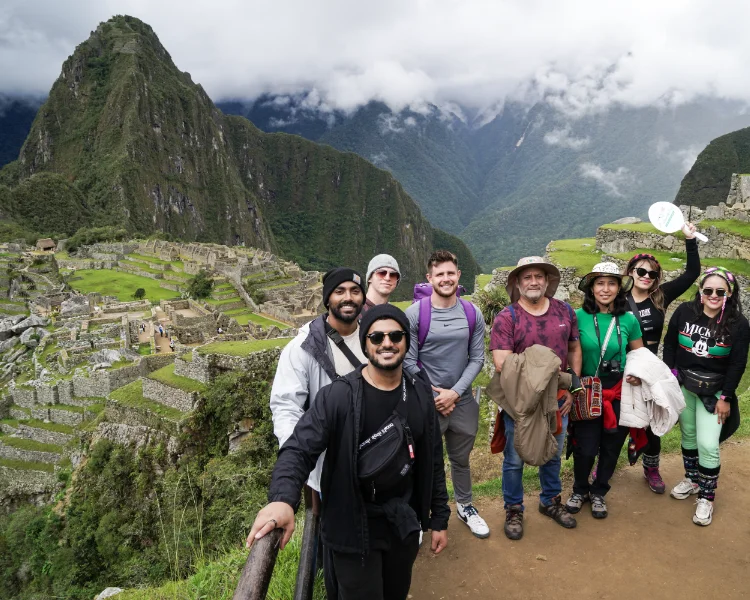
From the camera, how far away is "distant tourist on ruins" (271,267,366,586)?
272 cm

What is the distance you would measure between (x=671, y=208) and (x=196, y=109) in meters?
164

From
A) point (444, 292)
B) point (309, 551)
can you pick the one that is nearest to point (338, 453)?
point (309, 551)

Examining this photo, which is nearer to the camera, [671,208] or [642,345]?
[642,345]

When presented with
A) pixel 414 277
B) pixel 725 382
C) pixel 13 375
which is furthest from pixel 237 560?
pixel 414 277

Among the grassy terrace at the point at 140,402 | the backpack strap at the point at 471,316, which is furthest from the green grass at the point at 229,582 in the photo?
the grassy terrace at the point at 140,402

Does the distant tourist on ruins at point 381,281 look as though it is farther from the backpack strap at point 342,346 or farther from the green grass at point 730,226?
the green grass at point 730,226

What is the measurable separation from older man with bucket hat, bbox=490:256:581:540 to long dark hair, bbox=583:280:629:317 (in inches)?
7.2

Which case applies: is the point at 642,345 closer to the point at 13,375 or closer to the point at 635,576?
the point at 635,576

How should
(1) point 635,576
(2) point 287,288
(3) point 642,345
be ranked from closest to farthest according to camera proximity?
(1) point 635,576
(3) point 642,345
(2) point 287,288

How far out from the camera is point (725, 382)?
3861 mm

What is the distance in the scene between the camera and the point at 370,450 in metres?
2.31

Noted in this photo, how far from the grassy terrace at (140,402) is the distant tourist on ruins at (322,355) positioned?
21.2ft

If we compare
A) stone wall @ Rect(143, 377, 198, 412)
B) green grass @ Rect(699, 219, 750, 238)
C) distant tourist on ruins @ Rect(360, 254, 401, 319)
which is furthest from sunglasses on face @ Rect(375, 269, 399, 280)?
green grass @ Rect(699, 219, 750, 238)

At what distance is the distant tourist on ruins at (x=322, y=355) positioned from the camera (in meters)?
2.72
